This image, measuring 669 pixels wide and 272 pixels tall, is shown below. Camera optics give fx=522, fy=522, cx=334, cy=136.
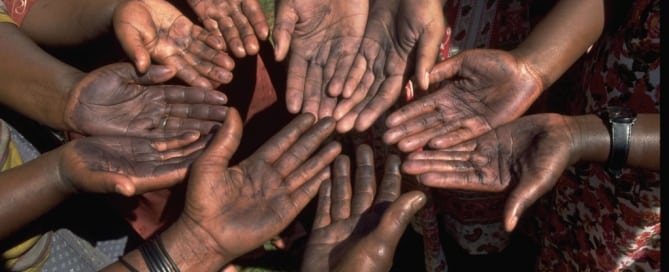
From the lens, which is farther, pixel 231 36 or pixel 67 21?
pixel 67 21

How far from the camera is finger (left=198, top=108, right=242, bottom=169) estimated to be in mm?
1994

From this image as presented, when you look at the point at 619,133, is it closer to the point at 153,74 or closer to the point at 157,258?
the point at 157,258

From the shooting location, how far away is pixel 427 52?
2270 mm

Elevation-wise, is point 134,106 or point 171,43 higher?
point 171,43

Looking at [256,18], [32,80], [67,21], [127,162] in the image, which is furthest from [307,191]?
[67,21]

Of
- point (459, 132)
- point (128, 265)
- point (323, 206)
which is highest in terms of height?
point (459, 132)

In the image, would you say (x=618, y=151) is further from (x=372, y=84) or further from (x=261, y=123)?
(x=261, y=123)

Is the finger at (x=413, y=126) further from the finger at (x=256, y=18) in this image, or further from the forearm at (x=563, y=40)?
the finger at (x=256, y=18)

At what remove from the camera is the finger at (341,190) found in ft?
6.68

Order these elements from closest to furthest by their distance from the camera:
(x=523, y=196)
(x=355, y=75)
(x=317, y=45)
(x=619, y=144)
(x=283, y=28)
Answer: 1. (x=523, y=196)
2. (x=619, y=144)
3. (x=355, y=75)
4. (x=283, y=28)
5. (x=317, y=45)

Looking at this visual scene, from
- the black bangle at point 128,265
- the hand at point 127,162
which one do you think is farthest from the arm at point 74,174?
the black bangle at point 128,265

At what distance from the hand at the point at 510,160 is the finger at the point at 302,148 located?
0.40m

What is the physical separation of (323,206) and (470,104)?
80cm

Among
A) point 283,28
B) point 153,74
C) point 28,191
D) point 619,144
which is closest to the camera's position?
point 619,144
